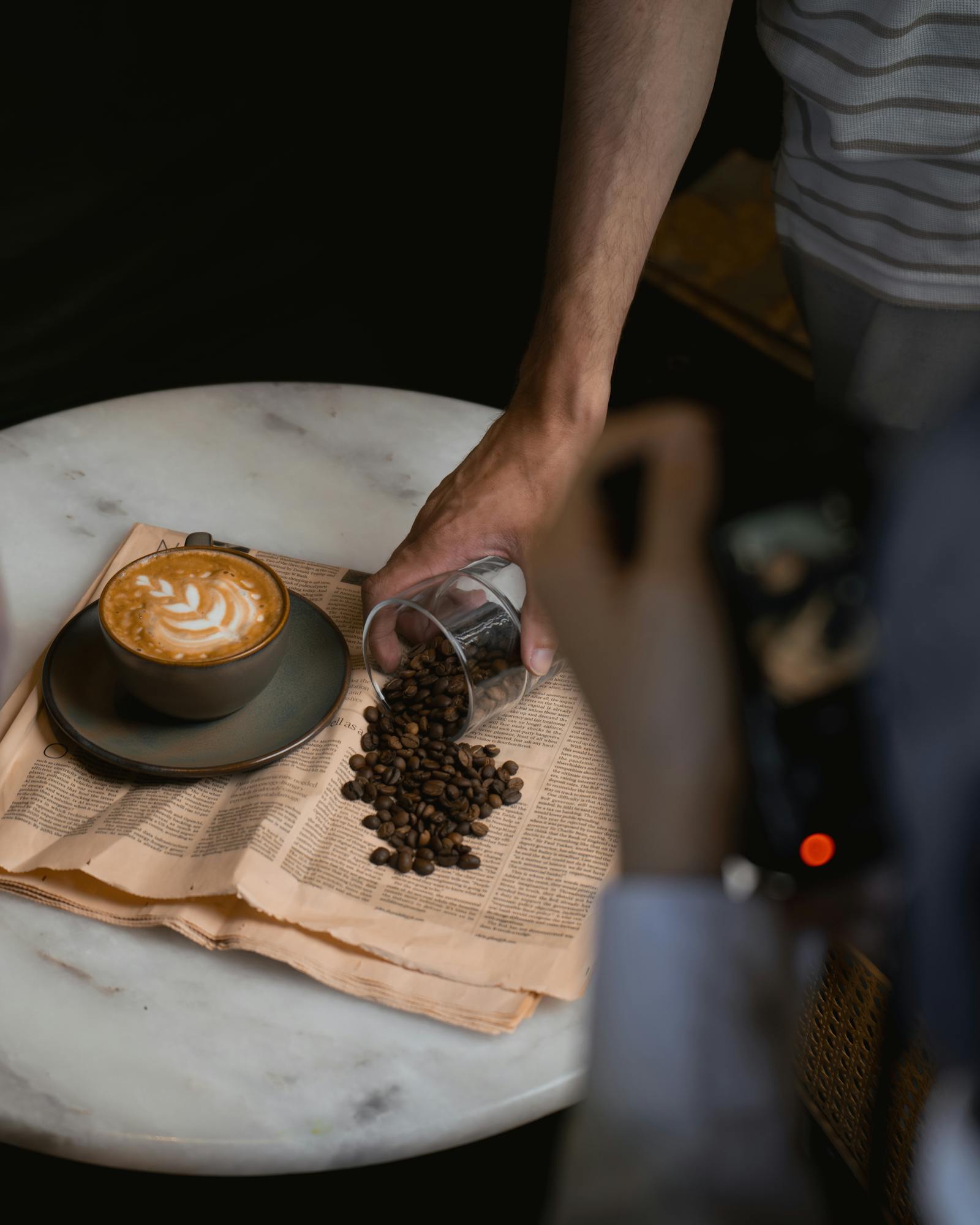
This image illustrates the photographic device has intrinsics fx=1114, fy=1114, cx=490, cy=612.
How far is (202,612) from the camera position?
862 millimetres

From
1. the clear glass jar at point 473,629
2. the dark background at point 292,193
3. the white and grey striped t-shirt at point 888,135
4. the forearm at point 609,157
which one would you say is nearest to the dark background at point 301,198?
the dark background at point 292,193

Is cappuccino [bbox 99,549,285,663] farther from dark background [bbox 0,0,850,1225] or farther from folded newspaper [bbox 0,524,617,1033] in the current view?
dark background [bbox 0,0,850,1225]

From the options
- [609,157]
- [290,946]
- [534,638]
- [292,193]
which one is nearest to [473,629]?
[534,638]

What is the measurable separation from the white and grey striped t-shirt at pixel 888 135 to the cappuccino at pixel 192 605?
2.36 feet

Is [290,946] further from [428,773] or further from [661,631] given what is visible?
[661,631]

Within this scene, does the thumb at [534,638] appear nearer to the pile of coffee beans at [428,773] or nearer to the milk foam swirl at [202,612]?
the pile of coffee beans at [428,773]

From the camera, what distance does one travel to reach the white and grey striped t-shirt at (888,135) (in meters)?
1.03

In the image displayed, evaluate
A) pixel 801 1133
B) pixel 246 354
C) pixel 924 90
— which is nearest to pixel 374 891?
pixel 801 1133

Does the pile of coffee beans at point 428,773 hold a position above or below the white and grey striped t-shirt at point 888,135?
below

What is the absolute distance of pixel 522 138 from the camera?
95.6 inches

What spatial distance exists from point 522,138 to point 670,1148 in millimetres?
2488

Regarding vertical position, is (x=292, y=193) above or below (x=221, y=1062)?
below

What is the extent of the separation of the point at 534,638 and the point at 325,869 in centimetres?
23

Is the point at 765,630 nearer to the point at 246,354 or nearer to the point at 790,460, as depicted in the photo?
the point at 790,460
